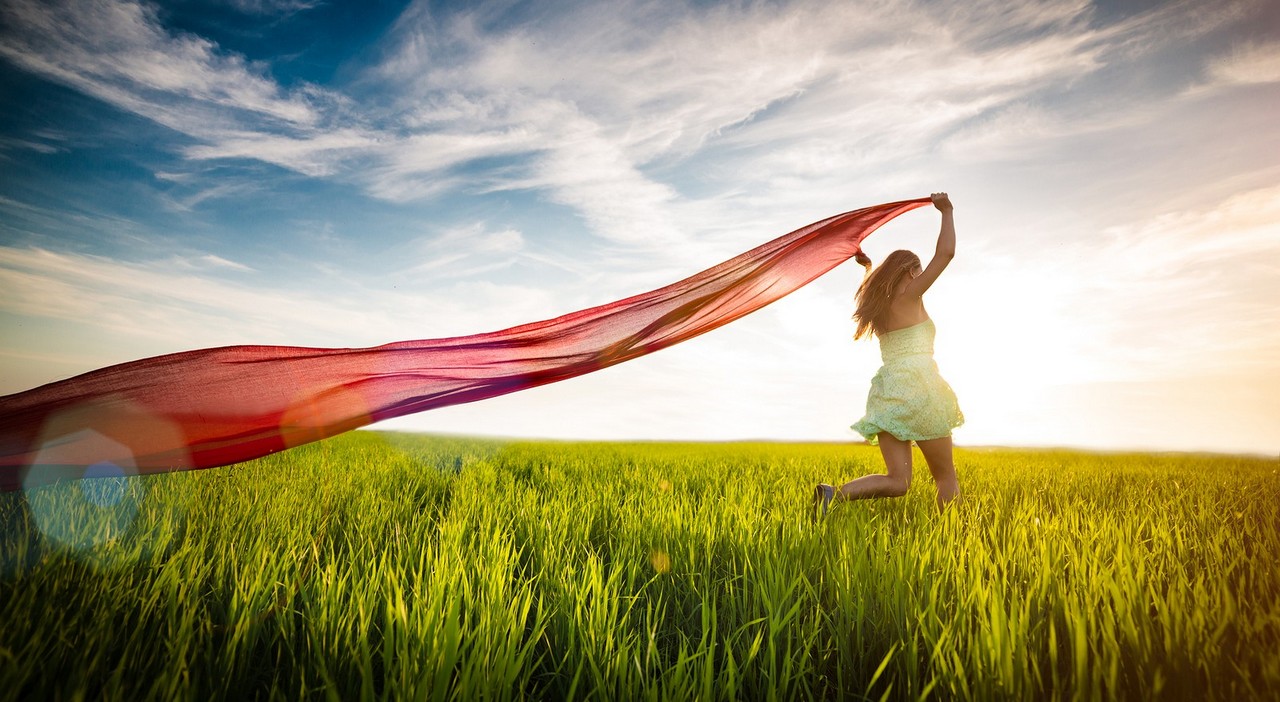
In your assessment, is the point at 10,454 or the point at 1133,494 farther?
the point at 1133,494

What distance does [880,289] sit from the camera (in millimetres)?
3723

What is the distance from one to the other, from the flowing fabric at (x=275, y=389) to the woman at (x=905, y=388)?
462mm

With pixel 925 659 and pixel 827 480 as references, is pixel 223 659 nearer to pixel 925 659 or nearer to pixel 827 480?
pixel 925 659

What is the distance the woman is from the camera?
3443mm

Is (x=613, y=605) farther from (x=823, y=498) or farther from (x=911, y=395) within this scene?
(x=911, y=395)

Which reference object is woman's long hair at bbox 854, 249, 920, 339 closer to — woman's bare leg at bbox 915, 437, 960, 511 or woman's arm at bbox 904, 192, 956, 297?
woman's arm at bbox 904, 192, 956, 297

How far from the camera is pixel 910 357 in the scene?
3.58 m

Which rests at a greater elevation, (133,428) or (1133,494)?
(133,428)

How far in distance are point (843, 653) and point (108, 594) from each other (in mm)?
2134

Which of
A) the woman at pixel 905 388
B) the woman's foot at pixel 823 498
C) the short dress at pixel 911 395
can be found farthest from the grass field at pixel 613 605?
the short dress at pixel 911 395

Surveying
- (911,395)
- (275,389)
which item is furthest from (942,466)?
(275,389)

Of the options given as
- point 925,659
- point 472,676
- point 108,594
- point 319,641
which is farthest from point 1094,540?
point 108,594

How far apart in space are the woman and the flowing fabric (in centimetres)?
46

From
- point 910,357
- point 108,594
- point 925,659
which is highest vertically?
point 910,357
